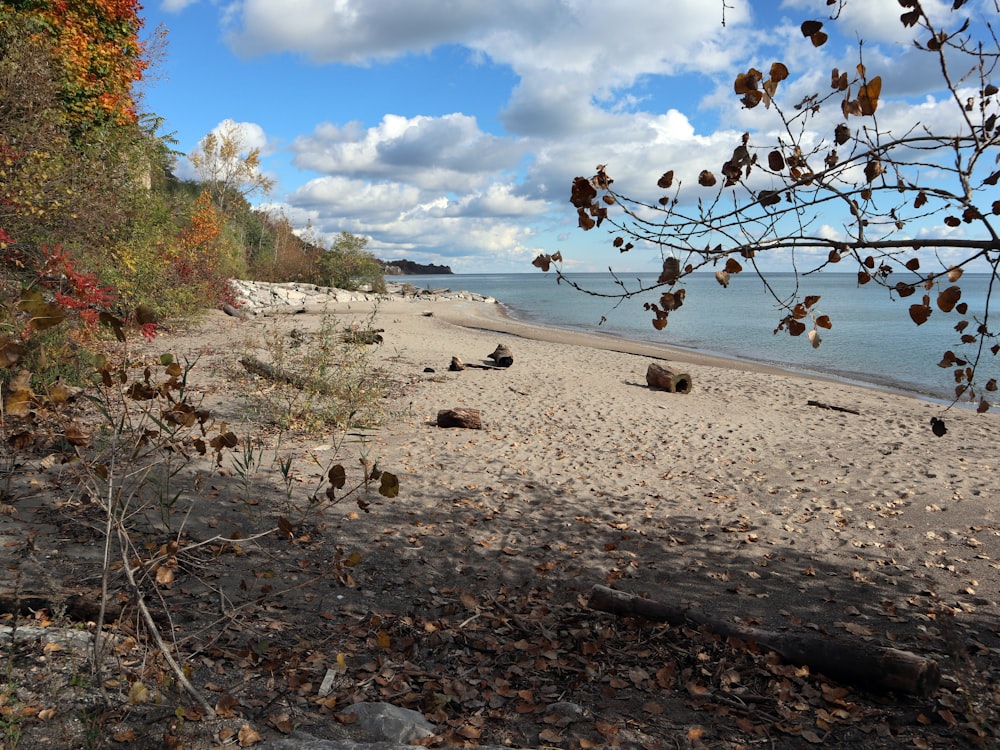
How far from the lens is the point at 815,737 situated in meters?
3.55

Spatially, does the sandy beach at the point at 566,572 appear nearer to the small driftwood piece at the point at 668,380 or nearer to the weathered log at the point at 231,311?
the small driftwood piece at the point at 668,380

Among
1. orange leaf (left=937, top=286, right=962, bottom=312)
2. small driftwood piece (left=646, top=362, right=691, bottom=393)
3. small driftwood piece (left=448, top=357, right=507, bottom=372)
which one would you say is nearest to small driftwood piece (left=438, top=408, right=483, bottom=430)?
small driftwood piece (left=448, top=357, right=507, bottom=372)

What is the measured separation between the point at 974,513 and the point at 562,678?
19.0ft

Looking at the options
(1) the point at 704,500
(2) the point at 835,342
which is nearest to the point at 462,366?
(1) the point at 704,500

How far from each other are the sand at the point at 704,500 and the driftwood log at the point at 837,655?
657mm

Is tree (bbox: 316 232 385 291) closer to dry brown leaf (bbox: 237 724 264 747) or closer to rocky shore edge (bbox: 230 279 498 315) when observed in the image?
rocky shore edge (bbox: 230 279 498 315)

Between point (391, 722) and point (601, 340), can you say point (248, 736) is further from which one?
point (601, 340)

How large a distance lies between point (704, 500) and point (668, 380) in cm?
668

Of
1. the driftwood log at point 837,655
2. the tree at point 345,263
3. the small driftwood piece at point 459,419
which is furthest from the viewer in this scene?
the tree at point 345,263

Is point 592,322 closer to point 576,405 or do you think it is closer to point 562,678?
point 576,405

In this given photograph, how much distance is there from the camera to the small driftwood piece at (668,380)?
14.3m

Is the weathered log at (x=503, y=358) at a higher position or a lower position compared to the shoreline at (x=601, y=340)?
lower

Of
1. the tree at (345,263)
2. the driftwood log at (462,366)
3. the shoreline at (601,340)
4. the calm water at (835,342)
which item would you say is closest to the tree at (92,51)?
the shoreline at (601,340)

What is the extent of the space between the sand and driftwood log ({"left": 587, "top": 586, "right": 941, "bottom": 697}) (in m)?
0.66
